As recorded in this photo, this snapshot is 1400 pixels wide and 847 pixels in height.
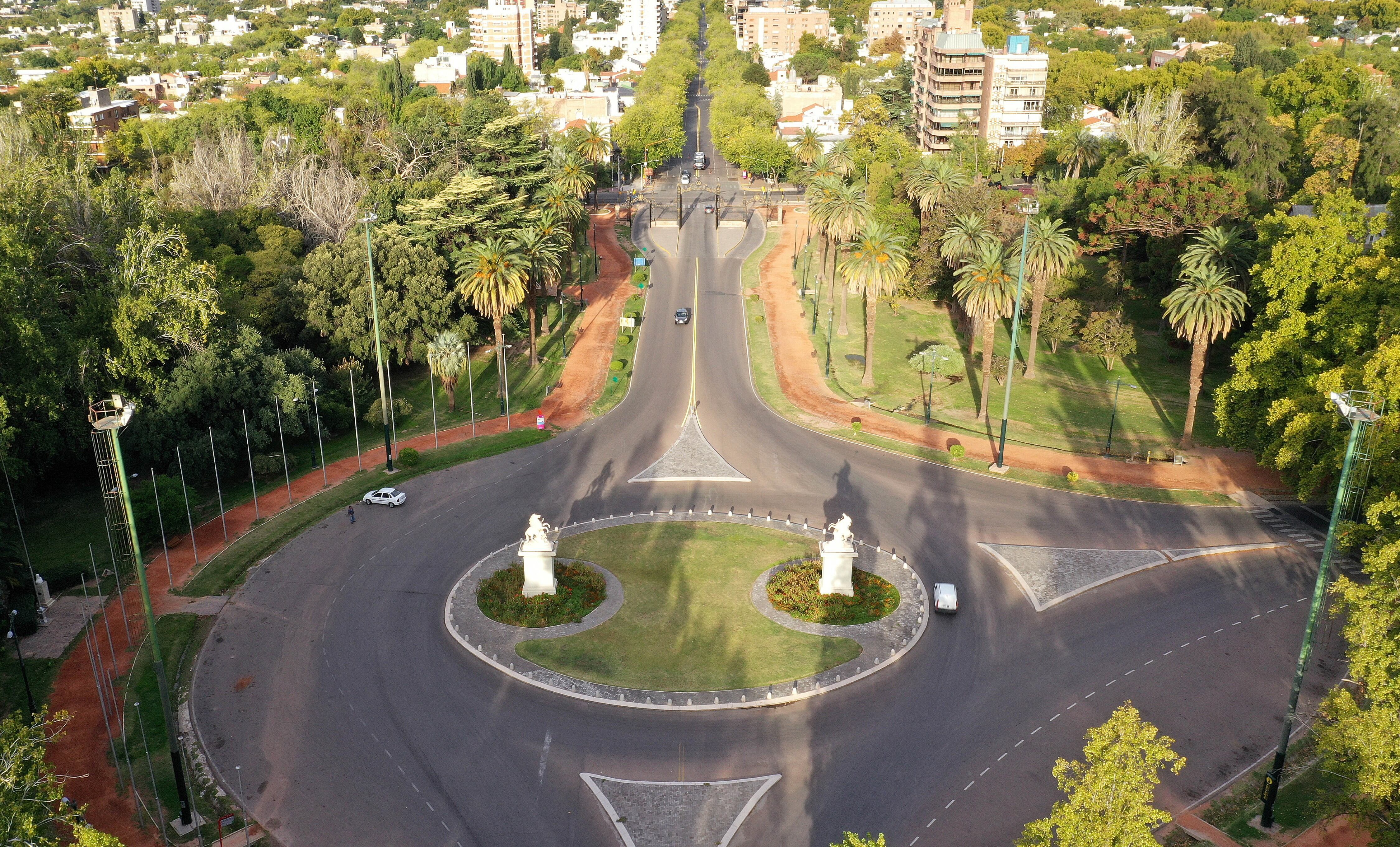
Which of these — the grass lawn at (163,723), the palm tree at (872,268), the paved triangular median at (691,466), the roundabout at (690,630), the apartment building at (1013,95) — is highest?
the apartment building at (1013,95)

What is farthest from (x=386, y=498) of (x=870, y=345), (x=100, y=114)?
(x=100, y=114)

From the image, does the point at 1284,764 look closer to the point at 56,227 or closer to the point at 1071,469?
the point at 1071,469

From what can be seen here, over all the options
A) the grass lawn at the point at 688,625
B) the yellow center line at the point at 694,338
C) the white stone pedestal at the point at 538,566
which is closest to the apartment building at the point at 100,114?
the yellow center line at the point at 694,338

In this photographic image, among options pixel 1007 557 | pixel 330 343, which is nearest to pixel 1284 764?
pixel 1007 557

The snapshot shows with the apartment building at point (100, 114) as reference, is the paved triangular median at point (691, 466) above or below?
below

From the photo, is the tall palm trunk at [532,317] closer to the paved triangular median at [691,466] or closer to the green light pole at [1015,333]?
the paved triangular median at [691,466]

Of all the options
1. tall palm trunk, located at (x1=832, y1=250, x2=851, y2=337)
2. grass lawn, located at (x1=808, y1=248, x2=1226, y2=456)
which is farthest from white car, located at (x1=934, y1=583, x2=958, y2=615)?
tall palm trunk, located at (x1=832, y1=250, x2=851, y2=337)

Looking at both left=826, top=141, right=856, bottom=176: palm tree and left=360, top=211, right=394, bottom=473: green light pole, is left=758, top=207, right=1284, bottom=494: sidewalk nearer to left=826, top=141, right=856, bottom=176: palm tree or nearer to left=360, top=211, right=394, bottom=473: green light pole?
left=360, top=211, right=394, bottom=473: green light pole
